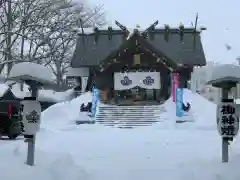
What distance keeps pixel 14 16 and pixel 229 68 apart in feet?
59.2

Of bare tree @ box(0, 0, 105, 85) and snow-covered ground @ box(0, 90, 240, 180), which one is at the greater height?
bare tree @ box(0, 0, 105, 85)

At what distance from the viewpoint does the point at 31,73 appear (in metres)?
8.58

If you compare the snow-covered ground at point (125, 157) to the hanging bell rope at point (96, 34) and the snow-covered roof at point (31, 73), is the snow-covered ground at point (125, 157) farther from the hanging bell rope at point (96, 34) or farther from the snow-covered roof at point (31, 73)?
the hanging bell rope at point (96, 34)

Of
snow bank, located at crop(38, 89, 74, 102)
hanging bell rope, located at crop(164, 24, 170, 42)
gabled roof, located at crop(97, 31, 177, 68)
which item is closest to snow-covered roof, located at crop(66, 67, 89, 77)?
snow bank, located at crop(38, 89, 74, 102)

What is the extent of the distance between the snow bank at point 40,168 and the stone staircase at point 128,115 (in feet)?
47.7

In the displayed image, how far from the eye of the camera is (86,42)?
34.2 meters

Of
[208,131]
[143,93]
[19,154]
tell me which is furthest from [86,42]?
[19,154]

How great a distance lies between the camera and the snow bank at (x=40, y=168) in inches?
298

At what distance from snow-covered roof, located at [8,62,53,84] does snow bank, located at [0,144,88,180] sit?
154cm

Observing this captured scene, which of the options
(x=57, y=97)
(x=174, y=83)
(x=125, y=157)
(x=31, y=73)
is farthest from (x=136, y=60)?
(x=31, y=73)

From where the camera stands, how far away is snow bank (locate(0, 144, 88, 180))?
756 cm

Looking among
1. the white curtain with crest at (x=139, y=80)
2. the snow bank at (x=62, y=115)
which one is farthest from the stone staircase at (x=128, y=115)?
the white curtain with crest at (x=139, y=80)

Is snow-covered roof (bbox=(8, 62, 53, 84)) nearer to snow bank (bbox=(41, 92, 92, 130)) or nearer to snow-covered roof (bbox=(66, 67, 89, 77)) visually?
snow bank (bbox=(41, 92, 92, 130))

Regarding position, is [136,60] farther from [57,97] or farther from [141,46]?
[57,97]
